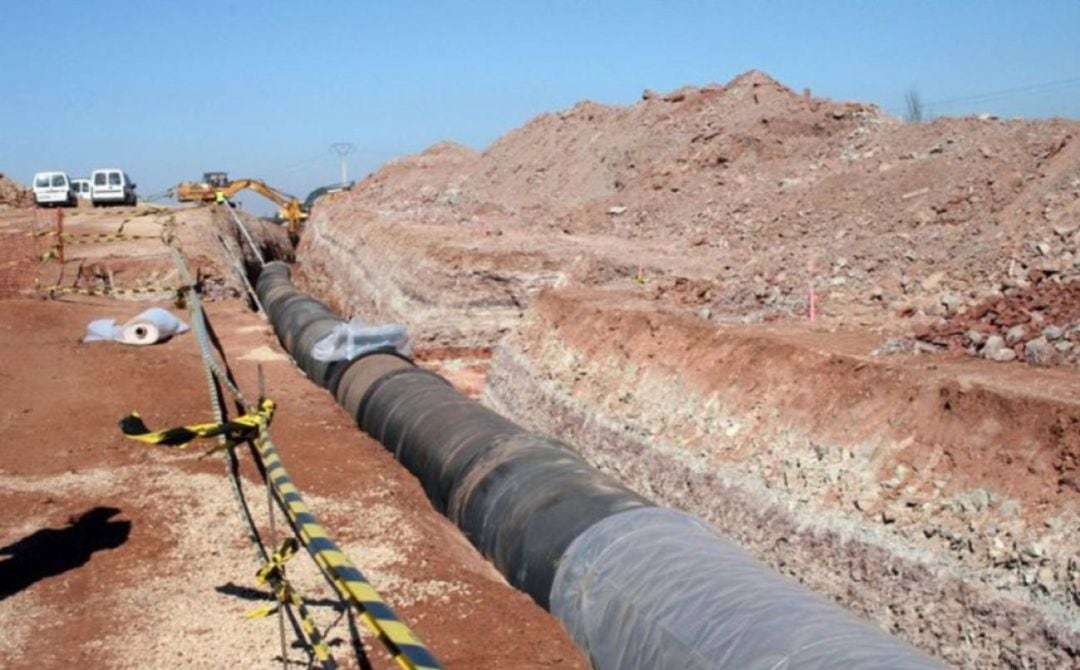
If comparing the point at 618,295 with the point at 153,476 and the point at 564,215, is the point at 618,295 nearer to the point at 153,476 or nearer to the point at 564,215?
the point at 153,476

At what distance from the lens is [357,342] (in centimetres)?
1434

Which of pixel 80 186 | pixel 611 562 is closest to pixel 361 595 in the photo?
pixel 611 562

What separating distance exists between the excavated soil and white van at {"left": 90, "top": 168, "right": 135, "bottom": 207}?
45.5 feet

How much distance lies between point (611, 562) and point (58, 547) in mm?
4241

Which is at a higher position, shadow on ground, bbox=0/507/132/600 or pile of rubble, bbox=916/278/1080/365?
pile of rubble, bbox=916/278/1080/365

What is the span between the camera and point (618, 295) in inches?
682

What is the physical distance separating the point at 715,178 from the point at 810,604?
22.3 metres

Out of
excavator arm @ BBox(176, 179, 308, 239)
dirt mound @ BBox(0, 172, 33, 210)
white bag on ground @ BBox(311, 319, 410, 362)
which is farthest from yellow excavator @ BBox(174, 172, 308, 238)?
white bag on ground @ BBox(311, 319, 410, 362)

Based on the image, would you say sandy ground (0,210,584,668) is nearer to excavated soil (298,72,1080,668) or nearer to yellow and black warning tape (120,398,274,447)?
yellow and black warning tape (120,398,274,447)

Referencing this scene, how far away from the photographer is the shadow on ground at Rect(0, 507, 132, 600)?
7.28 metres

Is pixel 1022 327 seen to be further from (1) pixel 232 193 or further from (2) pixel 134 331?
(1) pixel 232 193

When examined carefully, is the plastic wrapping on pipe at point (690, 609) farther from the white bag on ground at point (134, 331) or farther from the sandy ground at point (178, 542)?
the white bag on ground at point (134, 331)

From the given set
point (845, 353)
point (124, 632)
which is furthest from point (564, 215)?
point (124, 632)

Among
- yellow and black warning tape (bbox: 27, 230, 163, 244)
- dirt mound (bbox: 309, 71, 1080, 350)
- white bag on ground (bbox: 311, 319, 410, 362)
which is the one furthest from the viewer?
yellow and black warning tape (bbox: 27, 230, 163, 244)
